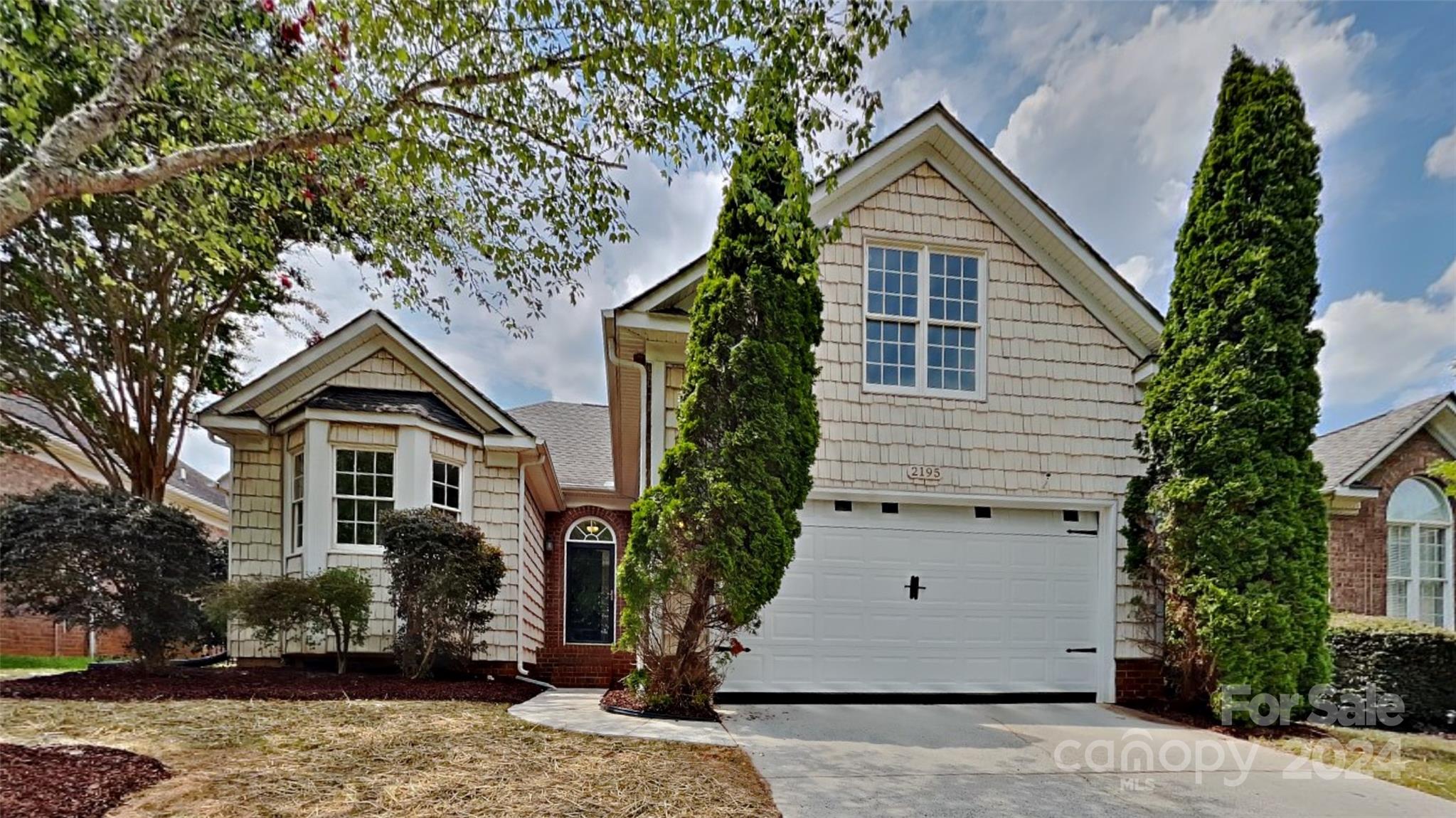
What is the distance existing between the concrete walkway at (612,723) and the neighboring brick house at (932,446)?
4.35 ft

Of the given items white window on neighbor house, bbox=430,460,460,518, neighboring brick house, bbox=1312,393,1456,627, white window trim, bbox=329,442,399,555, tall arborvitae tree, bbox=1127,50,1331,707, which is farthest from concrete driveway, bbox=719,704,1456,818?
neighboring brick house, bbox=1312,393,1456,627

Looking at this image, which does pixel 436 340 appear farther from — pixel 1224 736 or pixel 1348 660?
pixel 1348 660

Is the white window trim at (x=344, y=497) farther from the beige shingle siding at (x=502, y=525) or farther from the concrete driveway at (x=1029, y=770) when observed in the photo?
the concrete driveway at (x=1029, y=770)

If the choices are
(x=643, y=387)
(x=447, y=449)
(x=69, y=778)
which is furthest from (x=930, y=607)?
(x=69, y=778)

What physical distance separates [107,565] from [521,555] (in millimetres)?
4191

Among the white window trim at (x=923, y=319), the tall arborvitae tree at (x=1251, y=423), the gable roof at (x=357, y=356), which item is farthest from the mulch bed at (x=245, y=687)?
the tall arborvitae tree at (x=1251, y=423)

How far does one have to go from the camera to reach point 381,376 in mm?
8805

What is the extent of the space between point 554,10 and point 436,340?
5.77 metres

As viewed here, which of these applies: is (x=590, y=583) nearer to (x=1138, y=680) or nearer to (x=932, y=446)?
(x=932, y=446)

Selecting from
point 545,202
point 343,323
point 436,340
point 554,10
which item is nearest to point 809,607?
point 545,202

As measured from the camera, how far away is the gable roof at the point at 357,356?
8.38 m

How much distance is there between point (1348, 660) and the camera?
7.12m

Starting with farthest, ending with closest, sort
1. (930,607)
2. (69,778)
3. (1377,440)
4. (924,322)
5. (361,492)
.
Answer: (1377,440) → (361,492) → (924,322) → (930,607) → (69,778)

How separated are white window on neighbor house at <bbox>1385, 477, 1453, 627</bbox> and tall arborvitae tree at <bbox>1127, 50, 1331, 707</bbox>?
7062 mm
